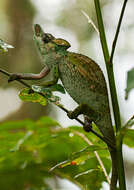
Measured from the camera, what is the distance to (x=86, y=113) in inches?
43.9

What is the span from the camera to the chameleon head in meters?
1.21

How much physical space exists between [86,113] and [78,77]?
0.12 metres

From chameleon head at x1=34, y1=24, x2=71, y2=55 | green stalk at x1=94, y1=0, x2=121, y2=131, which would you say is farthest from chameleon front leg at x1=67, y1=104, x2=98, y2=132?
chameleon head at x1=34, y1=24, x2=71, y2=55

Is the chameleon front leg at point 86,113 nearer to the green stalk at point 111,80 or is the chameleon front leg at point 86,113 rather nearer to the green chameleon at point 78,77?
the green chameleon at point 78,77

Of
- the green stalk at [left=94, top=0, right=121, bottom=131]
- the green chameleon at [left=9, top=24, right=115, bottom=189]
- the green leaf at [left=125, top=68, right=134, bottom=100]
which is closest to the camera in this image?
the green leaf at [left=125, top=68, right=134, bottom=100]

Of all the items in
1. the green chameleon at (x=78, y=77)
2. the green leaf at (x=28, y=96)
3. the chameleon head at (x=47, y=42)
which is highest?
the chameleon head at (x=47, y=42)

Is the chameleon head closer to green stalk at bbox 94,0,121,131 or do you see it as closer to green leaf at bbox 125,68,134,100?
green stalk at bbox 94,0,121,131

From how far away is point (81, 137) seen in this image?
175 cm

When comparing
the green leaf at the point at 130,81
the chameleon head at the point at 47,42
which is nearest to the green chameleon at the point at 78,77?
the chameleon head at the point at 47,42

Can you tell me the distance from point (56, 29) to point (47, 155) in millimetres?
7251

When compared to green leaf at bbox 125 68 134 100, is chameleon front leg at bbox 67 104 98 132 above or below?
below

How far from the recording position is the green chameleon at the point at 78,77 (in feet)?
3.67

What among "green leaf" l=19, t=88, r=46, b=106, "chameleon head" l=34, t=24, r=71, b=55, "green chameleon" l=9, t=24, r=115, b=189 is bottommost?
"green leaf" l=19, t=88, r=46, b=106

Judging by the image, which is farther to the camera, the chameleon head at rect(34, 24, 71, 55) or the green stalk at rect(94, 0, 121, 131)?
the chameleon head at rect(34, 24, 71, 55)
